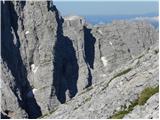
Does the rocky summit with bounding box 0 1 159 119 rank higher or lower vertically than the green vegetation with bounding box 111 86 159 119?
lower

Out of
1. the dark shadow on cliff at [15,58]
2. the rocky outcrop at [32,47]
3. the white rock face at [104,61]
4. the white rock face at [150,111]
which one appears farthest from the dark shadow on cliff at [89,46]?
the white rock face at [150,111]

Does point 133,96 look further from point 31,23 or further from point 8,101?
point 31,23

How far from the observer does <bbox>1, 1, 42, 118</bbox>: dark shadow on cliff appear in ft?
391

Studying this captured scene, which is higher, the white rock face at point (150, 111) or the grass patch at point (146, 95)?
the white rock face at point (150, 111)

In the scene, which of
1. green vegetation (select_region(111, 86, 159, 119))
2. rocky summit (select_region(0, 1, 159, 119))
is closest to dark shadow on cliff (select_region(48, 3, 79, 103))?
rocky summit (select_region(0, 1, 159, 119))

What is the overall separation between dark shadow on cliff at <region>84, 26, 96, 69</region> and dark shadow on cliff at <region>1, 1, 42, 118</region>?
23.9 m

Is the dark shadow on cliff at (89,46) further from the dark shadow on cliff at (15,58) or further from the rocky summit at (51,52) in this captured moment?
the dark shadow on cliff at (15,58)

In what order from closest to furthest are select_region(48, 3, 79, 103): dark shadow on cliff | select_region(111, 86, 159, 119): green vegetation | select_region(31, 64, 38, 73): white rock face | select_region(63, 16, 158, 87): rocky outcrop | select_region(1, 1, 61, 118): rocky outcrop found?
select_region(111, 86, 159, 119): green vegetation → select_region(1, 1, 61, 118): rocky outcrop → select_region(48, 3, 79, 103): dark shadow on cliff → select_region(31, 64, 38, 73): white rock face → select_region(63, 16, 158, 87): rocky outcrop

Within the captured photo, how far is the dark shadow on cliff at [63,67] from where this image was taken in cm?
13575

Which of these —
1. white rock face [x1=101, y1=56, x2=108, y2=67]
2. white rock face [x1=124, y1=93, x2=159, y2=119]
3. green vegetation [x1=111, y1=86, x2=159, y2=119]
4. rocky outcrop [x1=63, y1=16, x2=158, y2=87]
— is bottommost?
white rock face [x1=101, y1=56, x2=108, y2=67]

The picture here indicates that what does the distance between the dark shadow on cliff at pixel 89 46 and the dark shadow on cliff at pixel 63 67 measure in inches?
277

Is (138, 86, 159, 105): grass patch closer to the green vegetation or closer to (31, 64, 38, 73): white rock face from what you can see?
the green vegetation

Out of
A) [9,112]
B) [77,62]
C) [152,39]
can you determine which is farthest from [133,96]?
[152,39]

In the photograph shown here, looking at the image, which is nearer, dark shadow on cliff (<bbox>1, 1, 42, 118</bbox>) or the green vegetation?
the green vegetation
